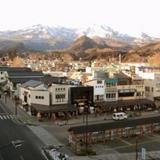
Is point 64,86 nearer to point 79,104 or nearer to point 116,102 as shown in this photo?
point 79,104

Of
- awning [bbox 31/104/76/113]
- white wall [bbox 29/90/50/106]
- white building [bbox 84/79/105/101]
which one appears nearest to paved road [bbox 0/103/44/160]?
awning [bbox 31/104/76/113]

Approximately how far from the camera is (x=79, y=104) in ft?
176

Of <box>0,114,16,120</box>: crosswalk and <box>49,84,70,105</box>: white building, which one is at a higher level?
<box>49,84,70,105</box>: white building

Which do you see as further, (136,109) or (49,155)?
(136,109)

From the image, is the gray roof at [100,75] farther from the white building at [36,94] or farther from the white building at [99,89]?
the white building at [36,94]

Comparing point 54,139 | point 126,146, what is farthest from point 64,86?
point 126,146

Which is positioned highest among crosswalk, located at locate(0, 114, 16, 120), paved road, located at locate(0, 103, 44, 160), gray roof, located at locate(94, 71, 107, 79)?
gray roof, located at locate(94, 71, 107, 79)

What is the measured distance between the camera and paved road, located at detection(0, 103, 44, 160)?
31.7 m

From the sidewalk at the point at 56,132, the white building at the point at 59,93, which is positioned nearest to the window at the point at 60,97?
the white building at the point at 59,93

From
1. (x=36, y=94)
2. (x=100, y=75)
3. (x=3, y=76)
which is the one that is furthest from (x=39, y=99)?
(x=3, y=76)

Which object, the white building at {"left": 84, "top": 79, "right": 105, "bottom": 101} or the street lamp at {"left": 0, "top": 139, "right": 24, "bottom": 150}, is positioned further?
the white building at {"left": 84, "top": 79, "right": 105, "bottom": 101}

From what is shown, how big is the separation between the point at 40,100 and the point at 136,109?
14.5 meters

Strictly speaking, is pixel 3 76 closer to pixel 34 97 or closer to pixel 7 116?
pixel 34 97

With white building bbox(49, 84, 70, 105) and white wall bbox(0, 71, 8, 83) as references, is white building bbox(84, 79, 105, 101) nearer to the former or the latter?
white building bbox(49, 84, 70, 105)
